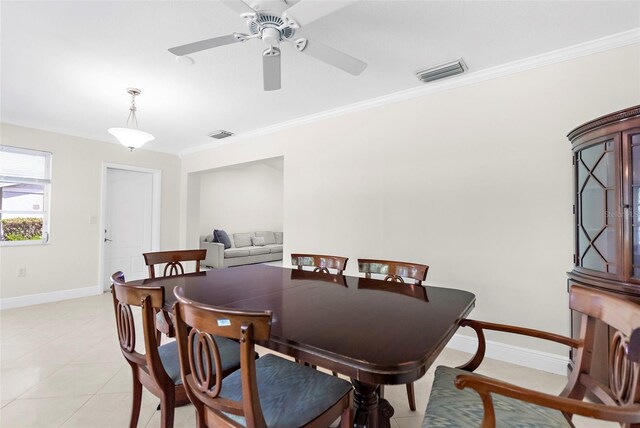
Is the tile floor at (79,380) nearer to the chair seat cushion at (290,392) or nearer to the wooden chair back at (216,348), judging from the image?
the chair seat cushion at (290,392)

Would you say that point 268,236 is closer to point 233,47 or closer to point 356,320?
point 233,47

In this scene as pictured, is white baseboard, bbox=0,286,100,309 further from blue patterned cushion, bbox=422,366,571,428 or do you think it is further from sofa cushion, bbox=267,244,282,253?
blue patterned cushion, bbox=422,366,571,428

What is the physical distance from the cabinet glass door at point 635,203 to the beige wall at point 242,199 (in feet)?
20.4

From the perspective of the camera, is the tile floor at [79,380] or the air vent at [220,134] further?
the air vent at [220,134]

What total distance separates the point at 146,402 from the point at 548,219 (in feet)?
10.4

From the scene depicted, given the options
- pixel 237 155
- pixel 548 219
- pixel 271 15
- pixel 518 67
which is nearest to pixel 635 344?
pixel 548 219

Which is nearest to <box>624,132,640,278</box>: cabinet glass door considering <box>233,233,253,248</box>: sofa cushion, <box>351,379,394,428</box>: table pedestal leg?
<box>351,379,394,428</box>: table pedestal leg

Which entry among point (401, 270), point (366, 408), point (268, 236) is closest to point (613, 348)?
point (366, 408)

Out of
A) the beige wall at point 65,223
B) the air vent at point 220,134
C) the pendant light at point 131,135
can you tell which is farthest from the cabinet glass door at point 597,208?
the beige wall at point 65,223

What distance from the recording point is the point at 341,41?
220 cm

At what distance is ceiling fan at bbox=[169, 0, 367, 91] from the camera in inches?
55.1

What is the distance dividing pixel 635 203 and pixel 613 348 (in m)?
1.10

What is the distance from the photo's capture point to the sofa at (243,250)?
21.9 ft

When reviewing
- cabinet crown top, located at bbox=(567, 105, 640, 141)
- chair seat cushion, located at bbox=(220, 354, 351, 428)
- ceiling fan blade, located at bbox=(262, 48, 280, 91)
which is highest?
ceiling fan blade, located at bbox=(262, 48, 280, 91)
